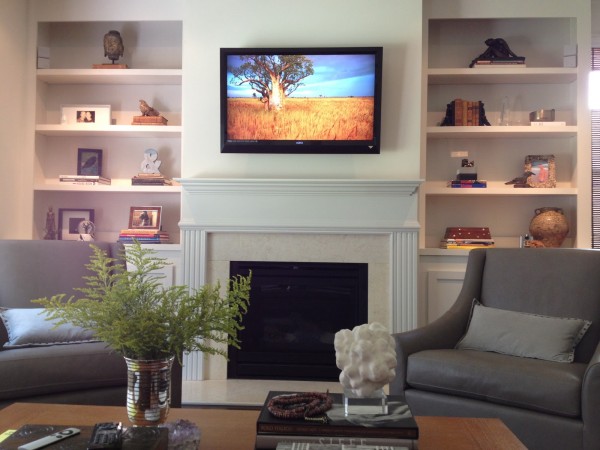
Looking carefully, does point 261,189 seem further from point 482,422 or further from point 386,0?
point 482,422

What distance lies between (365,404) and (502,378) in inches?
38.8

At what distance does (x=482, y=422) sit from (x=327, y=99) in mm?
2459

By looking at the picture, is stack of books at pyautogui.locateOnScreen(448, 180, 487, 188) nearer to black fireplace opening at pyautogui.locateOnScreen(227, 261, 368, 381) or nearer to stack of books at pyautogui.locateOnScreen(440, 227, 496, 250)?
stack of books at pyautogui.locateOnScreen(440, 227, 496, 250)

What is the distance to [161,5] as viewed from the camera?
13.8 feet

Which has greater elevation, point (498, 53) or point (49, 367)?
point (498, 53)

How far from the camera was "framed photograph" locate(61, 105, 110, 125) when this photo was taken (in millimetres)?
4336

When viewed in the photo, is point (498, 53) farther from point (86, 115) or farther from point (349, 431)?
point (349, 431)

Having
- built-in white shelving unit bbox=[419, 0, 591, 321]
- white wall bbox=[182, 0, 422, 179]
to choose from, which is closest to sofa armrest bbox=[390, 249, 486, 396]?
white wall bbox=[182, 0, 422, 179]

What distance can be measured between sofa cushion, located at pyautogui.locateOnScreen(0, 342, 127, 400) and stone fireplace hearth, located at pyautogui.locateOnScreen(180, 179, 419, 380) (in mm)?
1341

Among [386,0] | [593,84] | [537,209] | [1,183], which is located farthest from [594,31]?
[1,183]

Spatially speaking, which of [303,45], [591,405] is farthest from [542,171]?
[591,405]

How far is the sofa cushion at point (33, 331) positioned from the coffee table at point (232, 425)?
847mm

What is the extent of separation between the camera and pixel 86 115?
4344 mm

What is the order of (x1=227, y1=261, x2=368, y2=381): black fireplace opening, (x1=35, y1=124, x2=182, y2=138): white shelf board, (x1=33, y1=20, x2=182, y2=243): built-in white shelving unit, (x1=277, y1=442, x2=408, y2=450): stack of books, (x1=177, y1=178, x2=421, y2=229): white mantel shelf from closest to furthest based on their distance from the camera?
1. (x1=277, y1=442, x2=408, y2=450): stack of books
2. (x1=177, y1=178, x2=421, y2=229): white mantel shelf
3. (x1=227, y1=261, x2=368, y2=381): black fireplace opening
4. (x1=35, y1=124, x2=182, y2=138): white shelf board
5. (x1=33, y1=20, x2=182, y2=243): built-in white shelving unit
